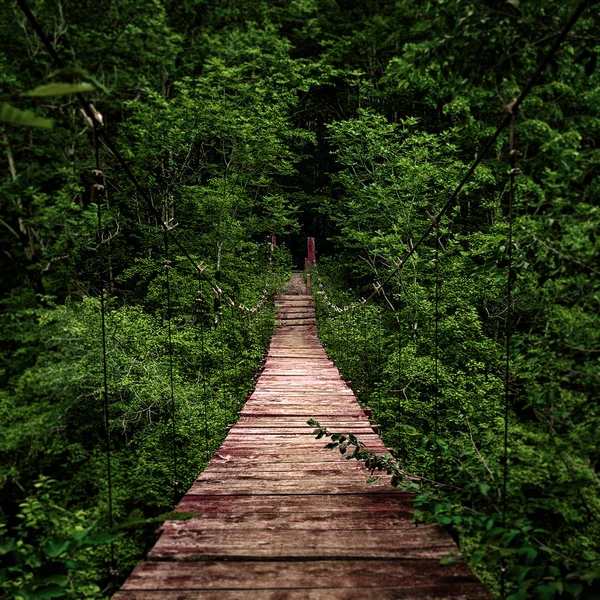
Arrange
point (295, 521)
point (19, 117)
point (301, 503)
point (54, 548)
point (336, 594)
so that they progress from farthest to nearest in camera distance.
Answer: point (301, 503)
point (295, 521)
point (336, 594)
point (54, 548)
point (19, 117)

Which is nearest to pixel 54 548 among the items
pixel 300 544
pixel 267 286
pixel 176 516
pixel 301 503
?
pixel 176 516

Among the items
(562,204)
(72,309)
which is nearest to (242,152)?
(72,309)

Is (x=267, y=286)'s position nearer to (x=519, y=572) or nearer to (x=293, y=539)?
(x=293, y=539)

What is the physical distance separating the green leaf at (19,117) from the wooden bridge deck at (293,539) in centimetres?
105

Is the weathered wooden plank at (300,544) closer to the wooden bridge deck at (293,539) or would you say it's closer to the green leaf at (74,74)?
the wooden bridge deck at (293,539)

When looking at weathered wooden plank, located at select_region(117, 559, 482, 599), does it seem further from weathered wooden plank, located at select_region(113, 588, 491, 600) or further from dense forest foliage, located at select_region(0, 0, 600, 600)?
dense forest foliage, located at select_region(0, 0, 600, 600)

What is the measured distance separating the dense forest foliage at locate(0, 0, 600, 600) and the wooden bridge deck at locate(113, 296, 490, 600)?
152 mm

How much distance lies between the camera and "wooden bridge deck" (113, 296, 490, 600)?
3.67ft

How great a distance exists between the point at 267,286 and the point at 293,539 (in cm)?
818

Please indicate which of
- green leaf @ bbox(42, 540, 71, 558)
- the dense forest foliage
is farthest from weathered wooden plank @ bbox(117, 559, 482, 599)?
green leaf @ bbox(42, 540, 71, 558)

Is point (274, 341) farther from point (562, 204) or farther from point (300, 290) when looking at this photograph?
point (562, 204)

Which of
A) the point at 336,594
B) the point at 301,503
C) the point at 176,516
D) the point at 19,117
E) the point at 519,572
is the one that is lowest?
the point at 301,503

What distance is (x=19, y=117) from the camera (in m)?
0.44

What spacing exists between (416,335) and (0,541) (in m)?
5.92
